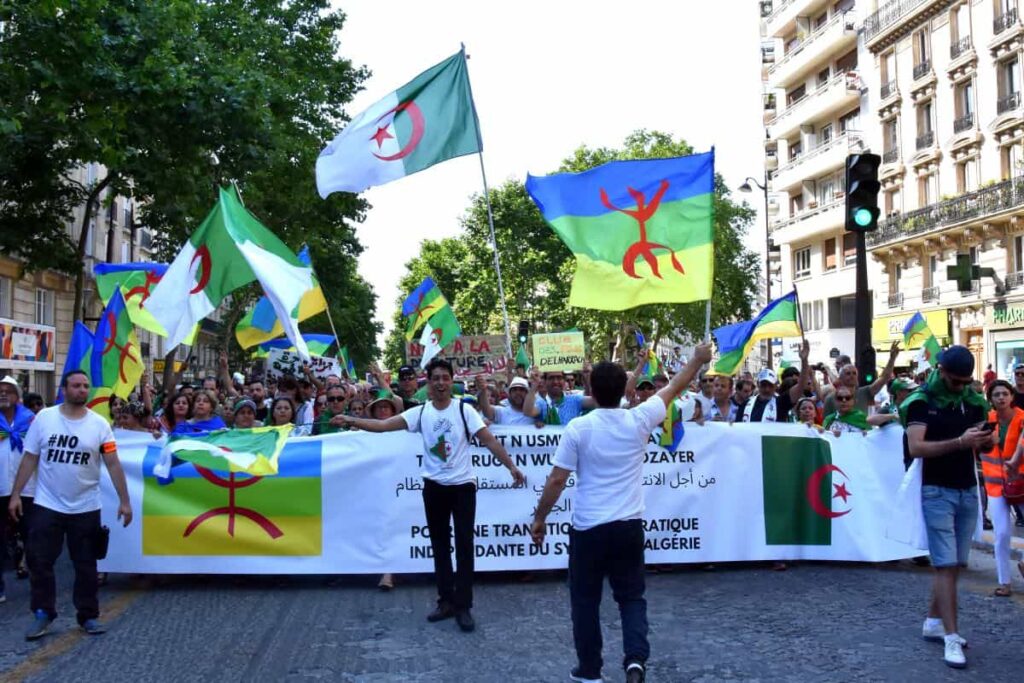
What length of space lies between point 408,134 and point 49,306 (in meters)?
28.2

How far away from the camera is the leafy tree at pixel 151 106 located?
16094mm

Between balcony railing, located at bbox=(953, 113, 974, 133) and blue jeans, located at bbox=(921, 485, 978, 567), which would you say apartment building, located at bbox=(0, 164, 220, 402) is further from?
balcony railing, located at bbox=(953, 113, 974, 133)

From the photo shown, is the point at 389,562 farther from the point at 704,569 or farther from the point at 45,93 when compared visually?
the point at 45,93

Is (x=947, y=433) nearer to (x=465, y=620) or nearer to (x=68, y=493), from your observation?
(x=465, y=620)

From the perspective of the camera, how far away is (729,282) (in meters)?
59.1

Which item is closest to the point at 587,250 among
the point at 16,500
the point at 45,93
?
the point at 16,500

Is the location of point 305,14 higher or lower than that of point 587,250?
higher

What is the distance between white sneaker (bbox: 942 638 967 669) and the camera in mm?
5817

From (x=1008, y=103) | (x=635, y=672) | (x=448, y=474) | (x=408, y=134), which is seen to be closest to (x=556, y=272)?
(x=1008, y=103)

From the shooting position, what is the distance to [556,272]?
202ft

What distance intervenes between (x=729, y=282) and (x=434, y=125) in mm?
49497

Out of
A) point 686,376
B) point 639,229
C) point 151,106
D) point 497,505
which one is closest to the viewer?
point 686,376

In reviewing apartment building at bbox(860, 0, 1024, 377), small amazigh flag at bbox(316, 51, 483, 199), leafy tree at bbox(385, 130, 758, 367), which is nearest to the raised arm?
small amazigh flag at bbox(316, 51, 483, 199)

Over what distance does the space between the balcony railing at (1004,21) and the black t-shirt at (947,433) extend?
102ft
